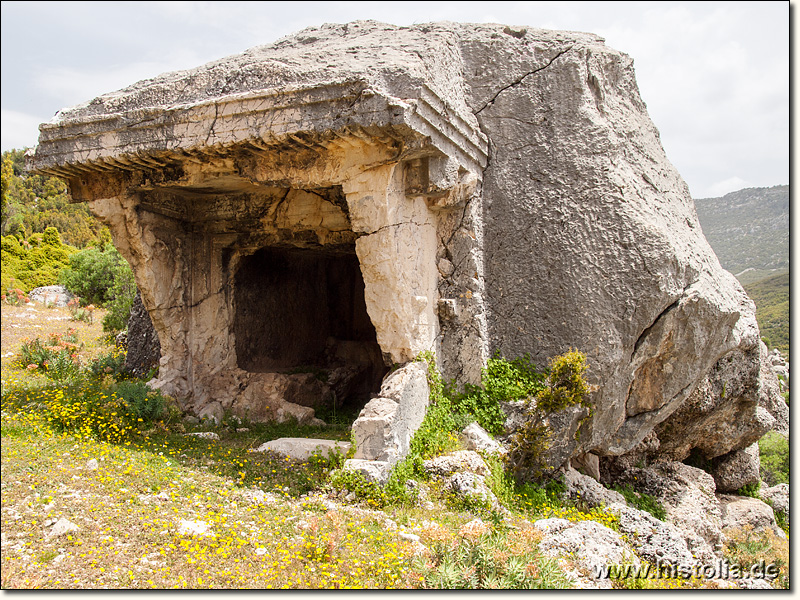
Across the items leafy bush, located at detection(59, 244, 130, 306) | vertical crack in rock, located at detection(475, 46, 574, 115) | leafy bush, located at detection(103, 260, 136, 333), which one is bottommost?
leafy bush, located at detection(103, 260, 136, 333)

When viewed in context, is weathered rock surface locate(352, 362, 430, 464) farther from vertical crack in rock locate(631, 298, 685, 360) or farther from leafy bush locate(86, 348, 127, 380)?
leafy bush locate(86, 348, 127, 380)

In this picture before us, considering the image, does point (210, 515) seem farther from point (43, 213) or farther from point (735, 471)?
point (43, 213)

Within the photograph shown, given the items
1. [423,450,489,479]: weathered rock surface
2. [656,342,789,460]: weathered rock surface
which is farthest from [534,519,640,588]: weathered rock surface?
[656,342,789,460]: weathered rock surface

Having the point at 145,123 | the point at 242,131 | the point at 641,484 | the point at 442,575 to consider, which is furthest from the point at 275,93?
the point at 641,484

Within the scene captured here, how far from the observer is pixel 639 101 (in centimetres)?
729

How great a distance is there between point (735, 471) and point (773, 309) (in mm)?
13693

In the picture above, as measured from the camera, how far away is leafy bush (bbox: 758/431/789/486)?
10703 mm

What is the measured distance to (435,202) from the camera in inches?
239

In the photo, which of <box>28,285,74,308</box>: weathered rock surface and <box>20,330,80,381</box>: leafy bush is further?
<box>28,285,74,308</box>: weathered rock surface

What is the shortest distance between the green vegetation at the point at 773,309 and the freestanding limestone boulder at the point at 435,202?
12591mm

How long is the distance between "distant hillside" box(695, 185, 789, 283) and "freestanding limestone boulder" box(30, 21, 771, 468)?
2038 cm

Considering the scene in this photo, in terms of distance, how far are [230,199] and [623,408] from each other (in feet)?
16.7

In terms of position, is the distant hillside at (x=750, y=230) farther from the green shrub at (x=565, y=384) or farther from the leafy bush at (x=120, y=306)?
the leafy bush at (x=120, y=306)

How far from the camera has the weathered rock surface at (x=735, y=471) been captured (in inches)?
341
